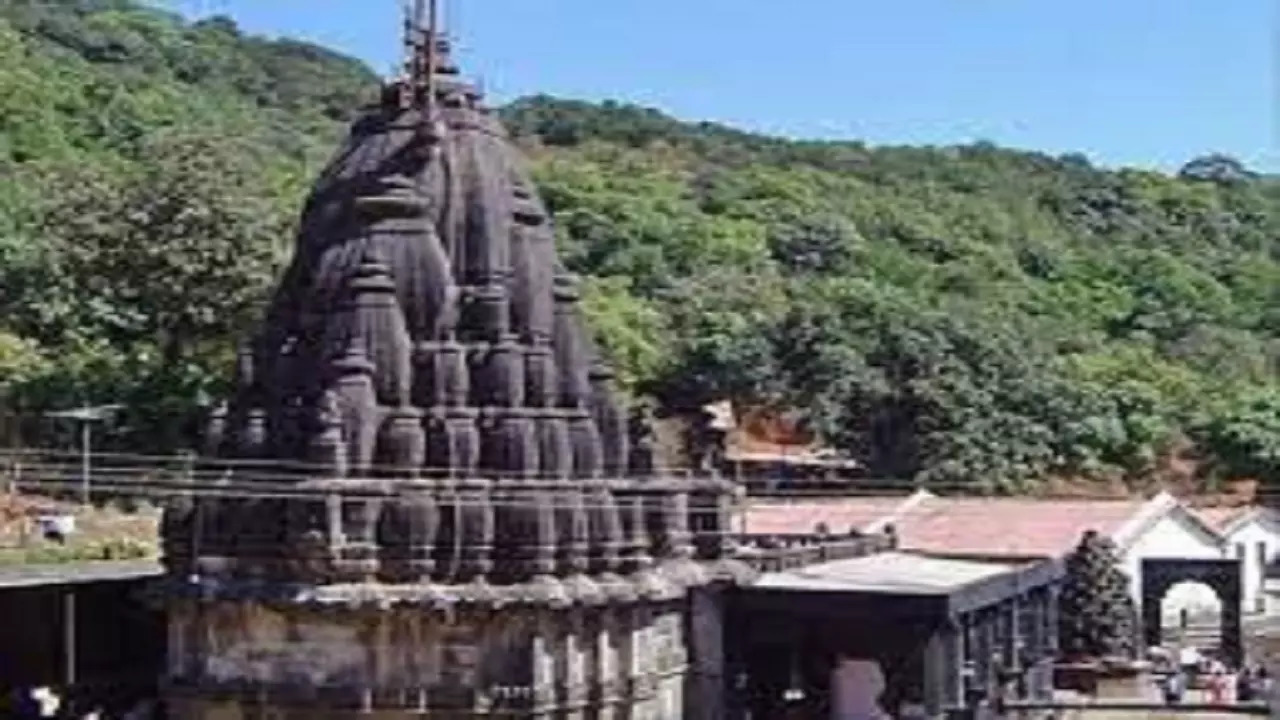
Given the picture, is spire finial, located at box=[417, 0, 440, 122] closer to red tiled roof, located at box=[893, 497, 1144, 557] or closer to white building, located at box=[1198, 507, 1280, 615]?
red tiled roof, located at box=[893, 497, 1144, 557]

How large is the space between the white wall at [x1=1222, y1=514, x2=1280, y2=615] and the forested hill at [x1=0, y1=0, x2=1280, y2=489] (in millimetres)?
6823

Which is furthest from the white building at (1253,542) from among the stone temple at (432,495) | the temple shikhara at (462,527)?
the stone temple at (432,495)

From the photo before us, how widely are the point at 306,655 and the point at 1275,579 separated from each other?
32752mm

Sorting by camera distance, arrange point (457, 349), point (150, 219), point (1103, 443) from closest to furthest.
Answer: point (457, 349), point (150, 219), point (1103, 443)

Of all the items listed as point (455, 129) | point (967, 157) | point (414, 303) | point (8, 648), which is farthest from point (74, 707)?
point (967, 157)

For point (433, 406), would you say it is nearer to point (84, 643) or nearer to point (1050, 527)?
point (84, 643)

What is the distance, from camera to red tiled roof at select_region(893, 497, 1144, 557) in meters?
37.8

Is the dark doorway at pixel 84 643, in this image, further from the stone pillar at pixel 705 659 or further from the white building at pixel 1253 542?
the white building at pixel 1253 542

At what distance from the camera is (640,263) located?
77312mm

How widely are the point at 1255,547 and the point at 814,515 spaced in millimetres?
12837

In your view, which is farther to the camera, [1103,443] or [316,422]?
[1103,443]

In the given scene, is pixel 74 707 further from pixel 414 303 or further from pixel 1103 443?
pixel 1103 443

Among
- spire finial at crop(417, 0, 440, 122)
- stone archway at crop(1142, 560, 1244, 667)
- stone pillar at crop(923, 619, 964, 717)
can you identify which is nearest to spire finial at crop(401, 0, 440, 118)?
spire finial at crop(417, 0, 440, 122)

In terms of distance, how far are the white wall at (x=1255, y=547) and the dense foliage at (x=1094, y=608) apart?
12071 millimetres
